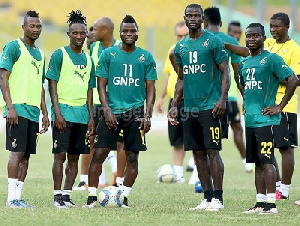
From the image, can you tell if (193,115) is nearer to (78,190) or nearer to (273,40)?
(273,40)

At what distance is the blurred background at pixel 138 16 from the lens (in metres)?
34.9

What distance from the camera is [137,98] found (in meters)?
10.1

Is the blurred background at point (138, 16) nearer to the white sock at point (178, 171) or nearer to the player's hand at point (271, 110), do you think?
the white sock at point (178, 171)

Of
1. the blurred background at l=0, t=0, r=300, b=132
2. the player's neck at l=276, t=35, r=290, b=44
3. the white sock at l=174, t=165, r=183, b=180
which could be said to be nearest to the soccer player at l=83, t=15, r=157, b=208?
the player's neck at l=276, t=35, r=290, b=44

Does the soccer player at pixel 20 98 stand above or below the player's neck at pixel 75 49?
below

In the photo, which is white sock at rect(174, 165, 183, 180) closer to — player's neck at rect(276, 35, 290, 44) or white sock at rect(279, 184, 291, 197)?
white sock at rect(279, 184, 291, 197)

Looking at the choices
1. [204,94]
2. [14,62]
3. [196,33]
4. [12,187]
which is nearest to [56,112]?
[14,62]

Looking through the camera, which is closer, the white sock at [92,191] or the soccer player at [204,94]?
the soccer player at [204,94]

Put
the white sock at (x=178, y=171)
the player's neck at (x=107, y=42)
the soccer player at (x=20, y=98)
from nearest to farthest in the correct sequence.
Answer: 1. the soccer player at (x=20, y=98)
2. the player's neck at (x=107, y=42)
3. the white sock at (x=178, y=171)

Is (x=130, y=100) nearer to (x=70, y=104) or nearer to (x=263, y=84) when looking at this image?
(x=70, y=104)

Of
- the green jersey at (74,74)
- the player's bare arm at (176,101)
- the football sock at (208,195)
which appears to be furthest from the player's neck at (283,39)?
the green jersey at (74,74)

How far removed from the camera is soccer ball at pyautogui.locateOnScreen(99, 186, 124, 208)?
997cm

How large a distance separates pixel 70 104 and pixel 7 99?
88 cm

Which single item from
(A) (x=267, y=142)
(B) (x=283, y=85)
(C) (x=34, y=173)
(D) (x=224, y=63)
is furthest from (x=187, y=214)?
(C) (x=34, y=173)
